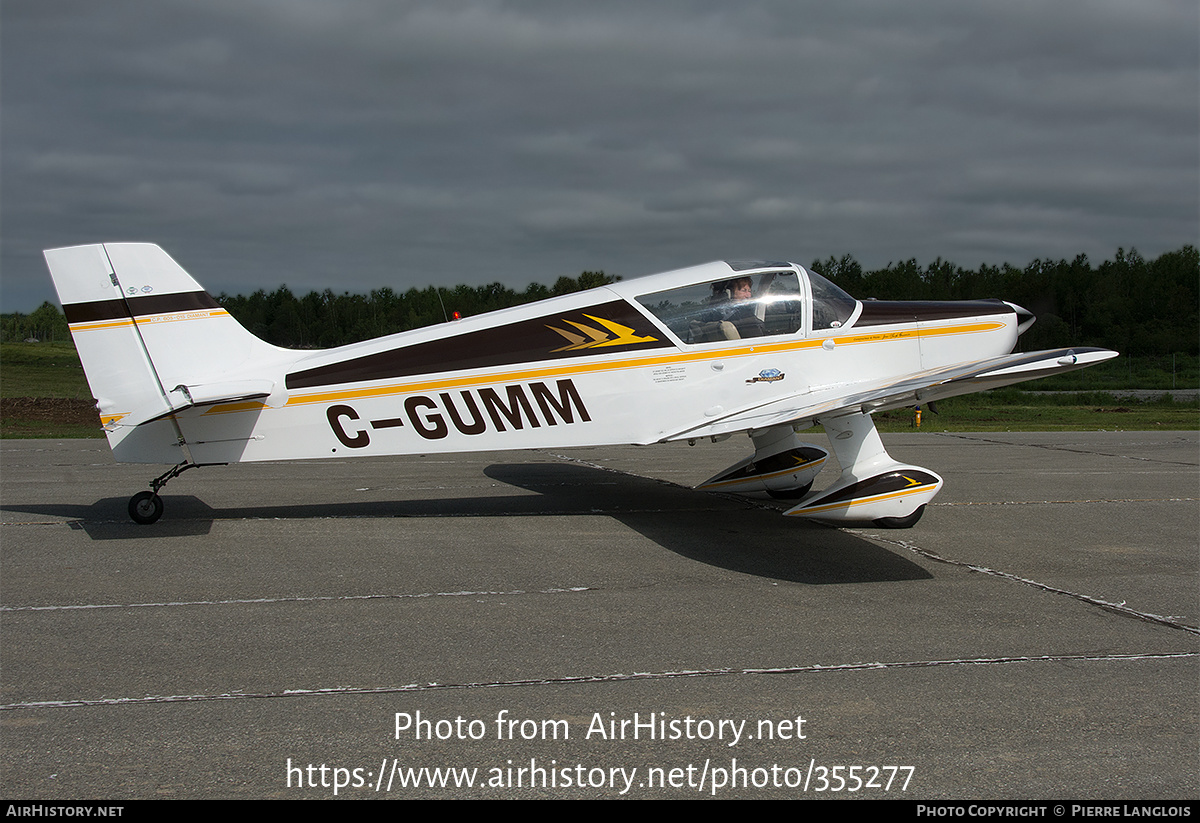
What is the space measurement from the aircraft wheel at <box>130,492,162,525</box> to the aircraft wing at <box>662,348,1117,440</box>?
5022mm

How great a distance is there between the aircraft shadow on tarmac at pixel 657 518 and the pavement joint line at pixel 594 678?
1.78 metres

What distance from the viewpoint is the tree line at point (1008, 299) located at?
34312mm

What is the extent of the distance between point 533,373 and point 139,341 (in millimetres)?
3522

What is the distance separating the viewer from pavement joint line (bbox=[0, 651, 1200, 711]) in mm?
4188

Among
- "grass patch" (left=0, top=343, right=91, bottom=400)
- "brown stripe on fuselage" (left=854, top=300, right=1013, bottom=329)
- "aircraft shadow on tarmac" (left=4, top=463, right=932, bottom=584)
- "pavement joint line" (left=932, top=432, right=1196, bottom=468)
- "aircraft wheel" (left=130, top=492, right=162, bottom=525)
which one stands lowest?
"pavement joint line" (left=932, top=432, right=1196, bottom=468)

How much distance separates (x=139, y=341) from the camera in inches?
306

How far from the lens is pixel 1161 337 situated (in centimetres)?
5488

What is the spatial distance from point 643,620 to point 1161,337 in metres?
60.9

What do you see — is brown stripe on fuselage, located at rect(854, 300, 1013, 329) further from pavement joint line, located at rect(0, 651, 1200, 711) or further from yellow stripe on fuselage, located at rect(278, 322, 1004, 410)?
pavement joint line, located at rect(0, 651, 1200, 711)

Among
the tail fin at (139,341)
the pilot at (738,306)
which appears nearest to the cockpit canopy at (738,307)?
the pilot at (738,306)

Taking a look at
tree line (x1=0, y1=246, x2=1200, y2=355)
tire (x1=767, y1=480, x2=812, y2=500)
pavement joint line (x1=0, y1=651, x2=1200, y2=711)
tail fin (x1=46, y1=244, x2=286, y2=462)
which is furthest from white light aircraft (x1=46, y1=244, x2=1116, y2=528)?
tree line (x1=0, y1=246, x2=1200, y2=355)

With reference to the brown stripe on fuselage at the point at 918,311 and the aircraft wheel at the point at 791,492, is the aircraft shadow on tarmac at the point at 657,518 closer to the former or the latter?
the aircraft wheel at the point at 791,492

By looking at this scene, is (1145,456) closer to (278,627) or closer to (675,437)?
(675,437)

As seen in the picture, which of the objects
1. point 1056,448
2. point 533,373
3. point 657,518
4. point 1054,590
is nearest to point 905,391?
point 1054,590
